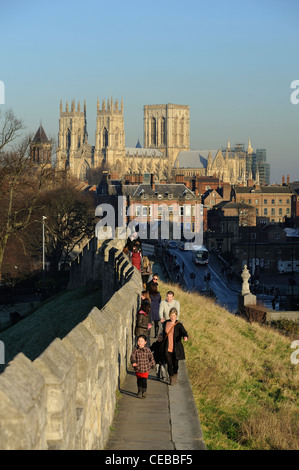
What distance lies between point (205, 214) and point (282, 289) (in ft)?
116

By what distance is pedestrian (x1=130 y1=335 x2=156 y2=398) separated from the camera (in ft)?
37.8

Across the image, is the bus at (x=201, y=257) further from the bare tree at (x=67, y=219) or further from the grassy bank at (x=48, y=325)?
the grassy bank at (x=48, y=325)

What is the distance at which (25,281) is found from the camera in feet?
A: 188

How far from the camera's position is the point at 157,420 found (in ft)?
33.9

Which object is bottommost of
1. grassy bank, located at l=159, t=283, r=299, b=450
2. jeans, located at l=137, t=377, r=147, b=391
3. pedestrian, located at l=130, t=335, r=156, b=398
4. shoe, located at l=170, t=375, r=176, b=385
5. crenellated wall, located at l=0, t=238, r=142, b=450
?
grassy bank, located at l=159, t=283, r=299, b=450

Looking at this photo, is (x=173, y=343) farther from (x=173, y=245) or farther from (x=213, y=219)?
(x=213, y=219)

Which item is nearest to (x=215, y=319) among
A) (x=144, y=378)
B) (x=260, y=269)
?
(x=144, y=378)

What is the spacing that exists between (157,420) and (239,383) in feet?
20.5

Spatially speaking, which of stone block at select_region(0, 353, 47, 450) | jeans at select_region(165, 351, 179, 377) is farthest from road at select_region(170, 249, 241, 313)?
stone block at select_region(0, 353, 47, 450)

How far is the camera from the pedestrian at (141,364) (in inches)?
→ 453

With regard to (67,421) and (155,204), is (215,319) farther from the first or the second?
(155,204)

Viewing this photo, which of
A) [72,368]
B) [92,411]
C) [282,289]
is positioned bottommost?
[282,289]

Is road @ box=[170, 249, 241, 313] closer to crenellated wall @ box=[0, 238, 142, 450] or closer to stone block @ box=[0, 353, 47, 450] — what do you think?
crenellated wall @ box=[0, 238, 142, 450]

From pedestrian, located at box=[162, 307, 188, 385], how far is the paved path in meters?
0.32
